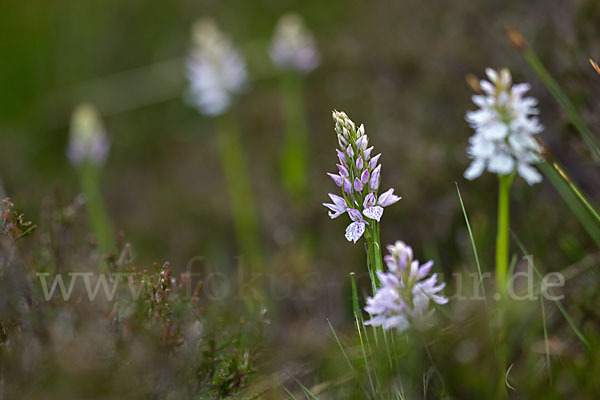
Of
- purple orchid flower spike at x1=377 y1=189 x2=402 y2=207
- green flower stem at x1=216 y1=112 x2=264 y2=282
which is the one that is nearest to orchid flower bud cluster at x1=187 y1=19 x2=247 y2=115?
green flower stem at x1=216 y1=112 x2=264 y2=282

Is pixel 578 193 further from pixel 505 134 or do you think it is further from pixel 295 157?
pixel 295 157

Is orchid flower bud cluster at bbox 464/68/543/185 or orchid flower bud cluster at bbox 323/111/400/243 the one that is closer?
orchid flower bud cluster at bbox 323/111/400/243

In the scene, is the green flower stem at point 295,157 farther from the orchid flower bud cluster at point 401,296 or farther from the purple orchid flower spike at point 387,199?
the orchid flower bud cluster at point 401,296

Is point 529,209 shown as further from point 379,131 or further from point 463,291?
point 379,131

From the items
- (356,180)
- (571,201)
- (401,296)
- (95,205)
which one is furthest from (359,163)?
(95,205)

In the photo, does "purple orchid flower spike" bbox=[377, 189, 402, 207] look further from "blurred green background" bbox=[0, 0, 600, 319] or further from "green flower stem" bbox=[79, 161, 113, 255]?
"green flower stem" bbox=[79, 161, 113, 255]

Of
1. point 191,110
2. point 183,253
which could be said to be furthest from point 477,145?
point 191,110

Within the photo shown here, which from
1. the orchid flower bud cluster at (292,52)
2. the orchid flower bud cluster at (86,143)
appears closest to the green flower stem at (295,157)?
the orchid flower bud cluster at (292,52)
